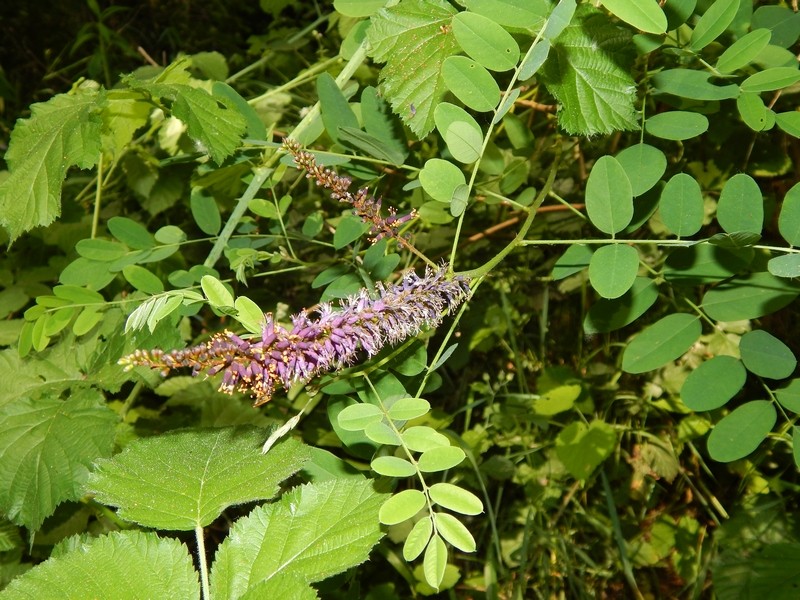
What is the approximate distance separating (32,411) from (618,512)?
1286mm

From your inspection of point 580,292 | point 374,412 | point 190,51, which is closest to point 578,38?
point 374,412

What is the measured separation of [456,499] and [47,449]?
2.26ft

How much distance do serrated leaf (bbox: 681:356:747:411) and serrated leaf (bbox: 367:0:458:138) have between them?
52 centimetres

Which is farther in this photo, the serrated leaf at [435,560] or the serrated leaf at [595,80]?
the serrated leaf at [595,80]

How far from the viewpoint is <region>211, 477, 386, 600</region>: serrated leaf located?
767 millimetres

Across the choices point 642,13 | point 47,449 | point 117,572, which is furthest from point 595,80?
point 47,449

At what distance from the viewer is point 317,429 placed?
4.50 ft

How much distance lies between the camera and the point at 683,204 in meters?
0.89

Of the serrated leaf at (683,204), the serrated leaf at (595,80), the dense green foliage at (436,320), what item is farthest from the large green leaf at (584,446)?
the serrated leaf at (595,80)

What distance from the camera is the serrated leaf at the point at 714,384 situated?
91cm

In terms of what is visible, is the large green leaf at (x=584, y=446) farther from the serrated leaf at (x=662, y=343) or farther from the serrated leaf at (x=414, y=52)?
the serrated leaf at (x=414, y=52)

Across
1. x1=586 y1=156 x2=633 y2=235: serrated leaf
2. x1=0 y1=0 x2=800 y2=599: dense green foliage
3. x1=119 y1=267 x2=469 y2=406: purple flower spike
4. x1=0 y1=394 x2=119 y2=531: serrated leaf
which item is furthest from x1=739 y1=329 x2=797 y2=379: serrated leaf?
x1=0 y1=394 x2=119 y2=531: serrated leaf

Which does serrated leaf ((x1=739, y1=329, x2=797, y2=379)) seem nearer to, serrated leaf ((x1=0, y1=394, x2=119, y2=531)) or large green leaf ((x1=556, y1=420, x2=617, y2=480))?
large green leaf ((x1=556, y1=420, x2=617, y2=480))

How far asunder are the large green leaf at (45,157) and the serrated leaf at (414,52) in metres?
0.44
